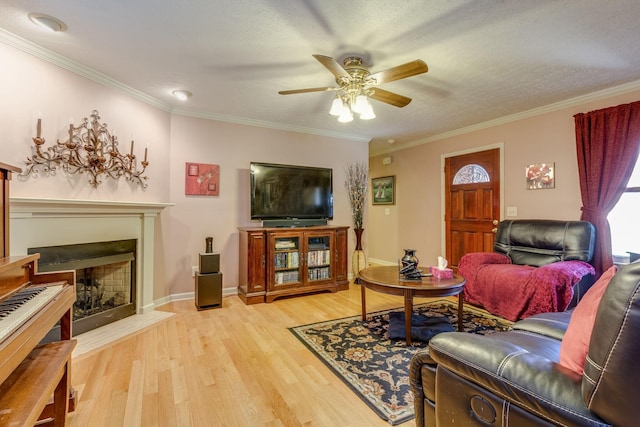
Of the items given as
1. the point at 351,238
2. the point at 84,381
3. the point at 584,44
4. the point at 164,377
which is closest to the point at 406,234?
the point at 351,238

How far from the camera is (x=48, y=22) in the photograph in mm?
1883

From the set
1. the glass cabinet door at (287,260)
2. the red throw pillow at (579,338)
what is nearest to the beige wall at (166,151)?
the glass cabinet door at (287,260)

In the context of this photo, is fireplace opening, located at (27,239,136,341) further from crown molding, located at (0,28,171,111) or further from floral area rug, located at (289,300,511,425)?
floral area rug, located at (289,300,511,425)

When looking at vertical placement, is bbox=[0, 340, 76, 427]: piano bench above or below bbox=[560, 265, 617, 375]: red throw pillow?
below

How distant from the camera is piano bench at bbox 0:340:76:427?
38.7 inches

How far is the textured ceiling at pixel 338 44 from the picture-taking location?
1.75m

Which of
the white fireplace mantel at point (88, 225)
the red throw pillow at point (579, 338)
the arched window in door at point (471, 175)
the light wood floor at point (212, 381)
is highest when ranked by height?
the arched window in door at point (471, 175)

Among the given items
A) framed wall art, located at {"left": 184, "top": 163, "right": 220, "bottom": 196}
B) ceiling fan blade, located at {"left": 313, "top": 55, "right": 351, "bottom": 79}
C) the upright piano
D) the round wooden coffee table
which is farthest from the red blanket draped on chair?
the upright piano

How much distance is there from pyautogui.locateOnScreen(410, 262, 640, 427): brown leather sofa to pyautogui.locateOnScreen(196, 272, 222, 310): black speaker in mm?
2513

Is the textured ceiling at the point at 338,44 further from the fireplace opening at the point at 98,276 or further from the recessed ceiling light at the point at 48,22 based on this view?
the fireplace opening at the point at 98,276

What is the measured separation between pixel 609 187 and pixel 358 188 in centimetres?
278

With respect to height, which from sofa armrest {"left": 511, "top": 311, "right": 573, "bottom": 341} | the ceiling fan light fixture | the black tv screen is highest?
the ceiling fan light fixture

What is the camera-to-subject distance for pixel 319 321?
9.46 ft

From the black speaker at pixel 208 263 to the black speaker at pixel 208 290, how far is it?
0.15ft
